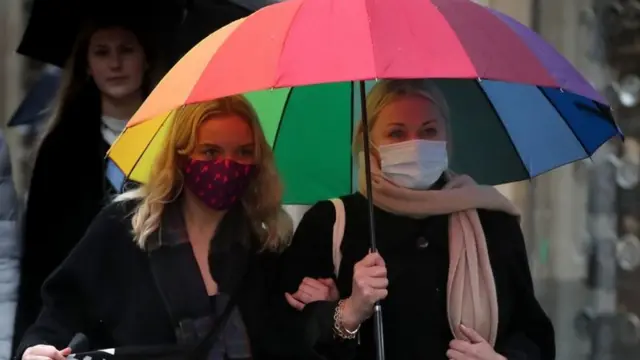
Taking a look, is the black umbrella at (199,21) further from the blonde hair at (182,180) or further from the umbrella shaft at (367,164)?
the umbrella shaft at (367,164)

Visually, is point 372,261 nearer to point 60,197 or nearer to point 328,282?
point 328,282

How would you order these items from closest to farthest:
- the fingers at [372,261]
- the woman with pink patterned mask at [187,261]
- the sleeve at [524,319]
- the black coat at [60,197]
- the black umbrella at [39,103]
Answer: the fingers at [372,261] < the woman with pink patterned mask at [187,261] < the sleeve at [524,319] < the black coat at [60,197] < the black umbrella at [39,103]

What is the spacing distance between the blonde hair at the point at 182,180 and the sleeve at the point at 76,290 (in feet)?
0.33

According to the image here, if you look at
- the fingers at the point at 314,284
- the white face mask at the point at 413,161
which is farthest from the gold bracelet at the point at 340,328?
the white face mask at the point at 413,161

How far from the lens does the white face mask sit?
8.89 ft

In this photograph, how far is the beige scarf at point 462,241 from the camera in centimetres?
272

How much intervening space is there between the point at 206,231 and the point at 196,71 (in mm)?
609

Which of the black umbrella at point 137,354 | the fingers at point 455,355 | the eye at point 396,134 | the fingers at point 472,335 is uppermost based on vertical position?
the eye at point 396,134

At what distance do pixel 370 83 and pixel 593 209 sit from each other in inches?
81.0

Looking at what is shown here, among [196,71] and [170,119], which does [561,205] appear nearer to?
[170,119]

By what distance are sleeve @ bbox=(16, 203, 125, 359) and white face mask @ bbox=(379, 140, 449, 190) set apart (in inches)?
30.3

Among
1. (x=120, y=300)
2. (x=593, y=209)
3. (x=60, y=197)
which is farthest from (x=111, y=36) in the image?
(x=593, y=209)

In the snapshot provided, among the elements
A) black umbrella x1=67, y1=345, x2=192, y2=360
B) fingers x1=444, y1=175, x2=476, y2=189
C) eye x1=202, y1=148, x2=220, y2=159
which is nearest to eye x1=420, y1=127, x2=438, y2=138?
fingers x1=444, y1=175, x2=476, y2=189

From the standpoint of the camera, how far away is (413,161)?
2711 millimetres
